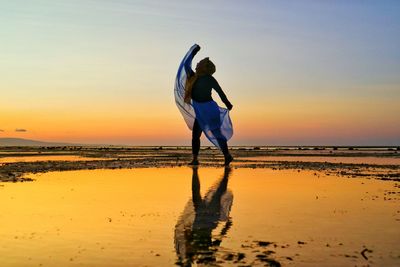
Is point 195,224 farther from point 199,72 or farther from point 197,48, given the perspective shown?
point 197,48

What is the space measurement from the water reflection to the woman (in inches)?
379

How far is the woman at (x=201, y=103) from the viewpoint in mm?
22031

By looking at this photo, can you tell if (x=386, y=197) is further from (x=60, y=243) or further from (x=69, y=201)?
(x=60, y=243)

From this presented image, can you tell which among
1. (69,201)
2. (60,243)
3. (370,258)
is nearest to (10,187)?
(69,201)

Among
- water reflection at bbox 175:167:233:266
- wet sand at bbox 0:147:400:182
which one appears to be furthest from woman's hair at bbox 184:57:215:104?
water reflection at bbox 175:167:233:266

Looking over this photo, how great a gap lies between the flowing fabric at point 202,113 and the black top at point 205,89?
22 centimetres

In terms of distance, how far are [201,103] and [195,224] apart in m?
14.4

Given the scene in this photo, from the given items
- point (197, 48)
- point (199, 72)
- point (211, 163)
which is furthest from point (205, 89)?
point (211, 163)

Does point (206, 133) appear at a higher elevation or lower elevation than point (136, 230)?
higher

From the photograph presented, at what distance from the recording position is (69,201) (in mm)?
10484

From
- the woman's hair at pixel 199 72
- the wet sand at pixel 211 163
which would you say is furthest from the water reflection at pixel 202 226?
the woman's hair at pixel 199 72

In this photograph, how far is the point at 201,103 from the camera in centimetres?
2205

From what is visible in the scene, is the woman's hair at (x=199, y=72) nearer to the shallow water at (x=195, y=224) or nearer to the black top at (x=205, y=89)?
the black top at (x=205, y=89)

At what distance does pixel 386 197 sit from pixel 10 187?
8982 millimetres
